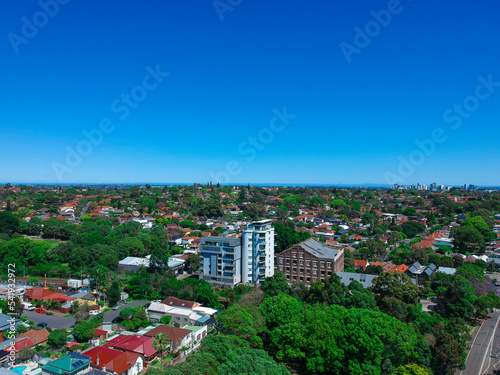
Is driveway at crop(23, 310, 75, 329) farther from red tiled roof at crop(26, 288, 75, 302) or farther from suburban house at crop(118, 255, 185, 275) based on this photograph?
suburban house at crop(118, 255, 185, 275)

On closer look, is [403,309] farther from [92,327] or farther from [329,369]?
[92,327]

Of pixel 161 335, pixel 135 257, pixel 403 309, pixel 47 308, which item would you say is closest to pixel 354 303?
pixel 403 309

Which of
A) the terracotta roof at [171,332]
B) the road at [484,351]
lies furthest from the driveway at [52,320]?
the road at [484,351]

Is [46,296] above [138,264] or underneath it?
underneath

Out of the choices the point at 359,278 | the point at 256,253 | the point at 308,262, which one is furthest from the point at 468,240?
the point at 256,253

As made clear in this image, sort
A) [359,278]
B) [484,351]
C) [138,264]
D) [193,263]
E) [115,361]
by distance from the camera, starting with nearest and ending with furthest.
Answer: [115,361] → [484,351] → [359,278] → [138,264] → [193,263]

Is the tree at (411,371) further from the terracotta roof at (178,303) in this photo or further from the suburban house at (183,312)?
the terracotta roof at (178,303)

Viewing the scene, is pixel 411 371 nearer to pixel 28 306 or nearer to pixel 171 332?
pixel 171 332
